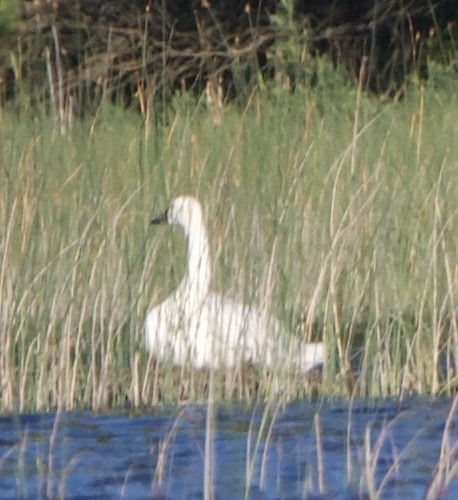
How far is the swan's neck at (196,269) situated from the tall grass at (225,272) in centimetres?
7

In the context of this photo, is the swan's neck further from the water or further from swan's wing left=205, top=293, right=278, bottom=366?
the water

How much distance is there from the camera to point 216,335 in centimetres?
532

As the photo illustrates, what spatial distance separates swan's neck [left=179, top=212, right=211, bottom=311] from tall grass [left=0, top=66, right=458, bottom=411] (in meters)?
0.07

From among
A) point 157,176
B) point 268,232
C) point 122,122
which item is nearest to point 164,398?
point 268,232

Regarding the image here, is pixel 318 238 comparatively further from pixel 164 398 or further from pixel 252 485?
pixel 252 485

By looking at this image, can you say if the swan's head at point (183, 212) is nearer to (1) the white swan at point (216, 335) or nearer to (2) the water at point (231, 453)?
(1) the white swan at point (216, 335)

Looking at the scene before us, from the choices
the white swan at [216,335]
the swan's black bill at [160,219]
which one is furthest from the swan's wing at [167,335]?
the swan's black bill at [160,219]

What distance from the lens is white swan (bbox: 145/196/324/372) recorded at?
5.24 metres

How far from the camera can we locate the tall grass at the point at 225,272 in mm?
5309

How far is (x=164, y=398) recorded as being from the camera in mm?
5348

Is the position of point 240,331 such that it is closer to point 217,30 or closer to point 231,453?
point 231,453

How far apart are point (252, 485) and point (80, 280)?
1.21m

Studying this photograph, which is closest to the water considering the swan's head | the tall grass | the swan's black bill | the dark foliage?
the tall grass

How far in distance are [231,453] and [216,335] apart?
53 centimetres
